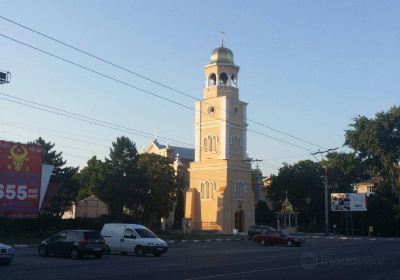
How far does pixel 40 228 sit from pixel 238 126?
119 feet

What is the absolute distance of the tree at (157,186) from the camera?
63.0 meters

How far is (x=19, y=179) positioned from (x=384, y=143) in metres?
51.2

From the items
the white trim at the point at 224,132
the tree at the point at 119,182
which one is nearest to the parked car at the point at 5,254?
the tree at the point at 119,182

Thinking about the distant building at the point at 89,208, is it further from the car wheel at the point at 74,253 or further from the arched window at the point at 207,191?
the car wheel at the point at 74,253

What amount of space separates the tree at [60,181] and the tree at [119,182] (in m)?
5.20

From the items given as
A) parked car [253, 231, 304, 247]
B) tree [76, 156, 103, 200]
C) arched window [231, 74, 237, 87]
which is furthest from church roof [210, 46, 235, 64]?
parked car [253, 231, 304, 247]

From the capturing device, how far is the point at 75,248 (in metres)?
26.3

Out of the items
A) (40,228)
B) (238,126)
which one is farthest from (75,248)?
(238,126)

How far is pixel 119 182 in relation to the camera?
197 feet

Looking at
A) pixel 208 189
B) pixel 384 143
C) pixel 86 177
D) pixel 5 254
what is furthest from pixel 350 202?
pixel 5 254

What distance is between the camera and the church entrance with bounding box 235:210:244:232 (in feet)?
235

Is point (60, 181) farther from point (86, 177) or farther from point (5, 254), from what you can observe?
point (5, 254)

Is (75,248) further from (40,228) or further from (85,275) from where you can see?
(40,228)

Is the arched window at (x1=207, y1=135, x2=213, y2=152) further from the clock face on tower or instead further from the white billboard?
the white billboard
